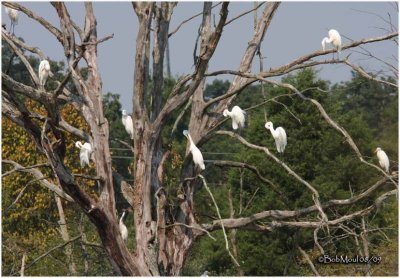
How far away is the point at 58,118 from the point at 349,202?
8.18 feet

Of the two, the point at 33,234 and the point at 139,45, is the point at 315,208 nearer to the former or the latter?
the point at 139,45

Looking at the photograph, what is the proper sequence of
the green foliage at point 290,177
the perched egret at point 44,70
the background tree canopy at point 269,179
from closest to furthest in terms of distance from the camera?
the perched egret at point 44,70, the background tree canopy at point 269,179, the green foliage at point 290,177

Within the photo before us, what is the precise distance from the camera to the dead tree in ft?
24.0

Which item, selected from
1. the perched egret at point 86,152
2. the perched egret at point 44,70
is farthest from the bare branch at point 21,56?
the perched egret at point 86,152

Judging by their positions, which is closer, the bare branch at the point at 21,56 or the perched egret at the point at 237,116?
the bare branch at the point at 21,56

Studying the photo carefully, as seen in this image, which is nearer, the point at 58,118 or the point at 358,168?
the point at 58,118

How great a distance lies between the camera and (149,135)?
7.90m

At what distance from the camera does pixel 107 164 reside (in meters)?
7.73

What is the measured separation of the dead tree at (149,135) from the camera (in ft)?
24.0

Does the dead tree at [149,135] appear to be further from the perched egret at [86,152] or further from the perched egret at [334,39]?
the perched egret at [334,39]

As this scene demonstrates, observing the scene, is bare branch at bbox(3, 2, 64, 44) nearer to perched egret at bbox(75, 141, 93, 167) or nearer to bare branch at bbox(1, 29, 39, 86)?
→ bare branch at bbox(1, 29, 39, 86)

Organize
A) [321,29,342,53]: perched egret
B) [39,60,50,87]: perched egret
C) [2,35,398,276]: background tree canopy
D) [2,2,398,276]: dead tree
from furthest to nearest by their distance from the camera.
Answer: [2,35,398,276]: background tree canopy, [321,29,342,53]: perched egret, [39,60,50,87]: perched egret, [2,2,398,276]: dead tree

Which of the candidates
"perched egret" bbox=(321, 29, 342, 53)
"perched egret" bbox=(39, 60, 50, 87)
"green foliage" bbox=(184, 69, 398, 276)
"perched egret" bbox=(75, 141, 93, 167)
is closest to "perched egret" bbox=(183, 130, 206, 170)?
"perched egret" bbox=(75, 141, 93, 167)

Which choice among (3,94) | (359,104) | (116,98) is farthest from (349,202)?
(359,104)
